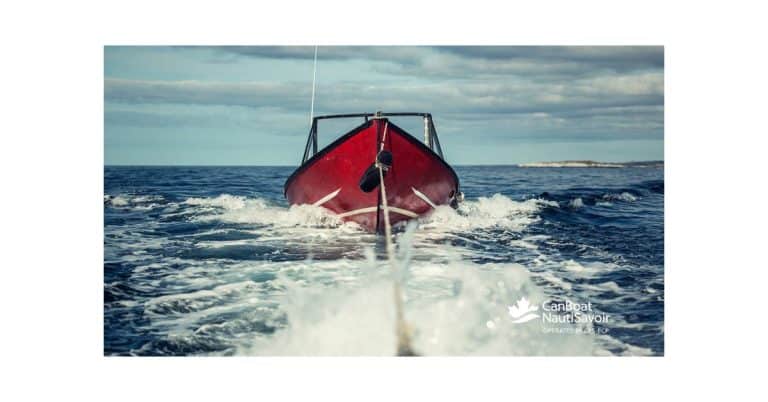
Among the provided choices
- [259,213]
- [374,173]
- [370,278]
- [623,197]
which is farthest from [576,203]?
[370,278]

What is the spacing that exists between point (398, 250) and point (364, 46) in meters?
3.41

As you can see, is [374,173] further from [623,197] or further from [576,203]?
[576,203]

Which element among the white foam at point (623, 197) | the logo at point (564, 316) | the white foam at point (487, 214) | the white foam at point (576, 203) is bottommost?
the logo at point (564, 316)

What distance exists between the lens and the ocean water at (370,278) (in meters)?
6.30

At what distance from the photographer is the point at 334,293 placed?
276 inches

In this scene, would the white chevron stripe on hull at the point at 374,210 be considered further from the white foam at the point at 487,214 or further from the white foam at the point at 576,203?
the white foam at the point at 576,203

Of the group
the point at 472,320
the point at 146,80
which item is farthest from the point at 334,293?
the point at 146,80

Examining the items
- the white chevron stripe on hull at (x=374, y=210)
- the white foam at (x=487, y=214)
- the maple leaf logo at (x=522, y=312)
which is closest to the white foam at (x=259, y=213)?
the white chevron stripe on hull at (x=374, y=210)

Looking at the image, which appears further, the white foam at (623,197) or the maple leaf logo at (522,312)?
the white foam at (623,197)

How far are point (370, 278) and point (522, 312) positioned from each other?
Result: 1.80 m

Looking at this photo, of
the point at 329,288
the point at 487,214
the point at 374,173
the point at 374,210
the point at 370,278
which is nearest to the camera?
the point at 329,288

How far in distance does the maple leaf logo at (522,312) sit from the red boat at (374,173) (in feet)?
10.0

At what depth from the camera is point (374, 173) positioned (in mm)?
9305
